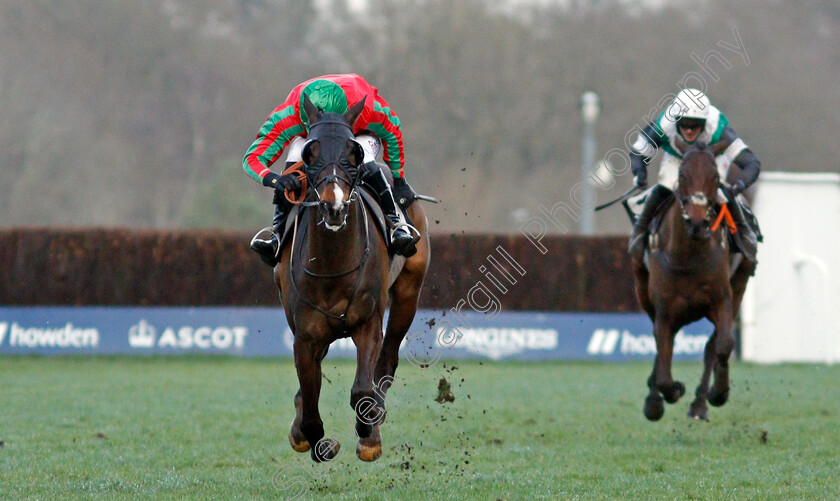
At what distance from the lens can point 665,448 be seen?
295 inches

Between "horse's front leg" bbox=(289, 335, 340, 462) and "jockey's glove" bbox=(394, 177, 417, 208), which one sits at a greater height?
"jockey's glove" bbox=(394, 177, 417, 208)

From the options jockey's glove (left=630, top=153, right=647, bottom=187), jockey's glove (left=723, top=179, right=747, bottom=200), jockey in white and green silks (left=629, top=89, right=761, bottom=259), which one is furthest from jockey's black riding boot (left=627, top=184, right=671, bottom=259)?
jockey's glove (left=723, top=179, right=747, bottom=200)

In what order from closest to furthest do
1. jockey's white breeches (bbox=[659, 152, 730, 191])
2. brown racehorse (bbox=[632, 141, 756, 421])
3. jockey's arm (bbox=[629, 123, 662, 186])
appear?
brown racehorse (bbox=[632, 141, 756, 421]), jockey's white breeches (bbox=[659, 152, 730, 191]), jockey's arm (bbox=[629, 123, 662, 186])

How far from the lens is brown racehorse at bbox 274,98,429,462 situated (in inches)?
201

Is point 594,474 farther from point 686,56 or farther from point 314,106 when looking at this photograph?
point 686,56

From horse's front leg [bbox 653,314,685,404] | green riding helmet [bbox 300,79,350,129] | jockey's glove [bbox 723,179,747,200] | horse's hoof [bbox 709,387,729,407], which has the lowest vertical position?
horse's hoof [bbox 709,387,729,407]

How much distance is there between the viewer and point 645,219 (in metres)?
8.42

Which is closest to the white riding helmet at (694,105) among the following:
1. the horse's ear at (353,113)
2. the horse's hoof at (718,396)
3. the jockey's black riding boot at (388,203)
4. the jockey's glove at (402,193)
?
the horse's hoof at (718,396)

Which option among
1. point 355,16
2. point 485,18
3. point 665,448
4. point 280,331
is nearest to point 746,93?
point 485,18

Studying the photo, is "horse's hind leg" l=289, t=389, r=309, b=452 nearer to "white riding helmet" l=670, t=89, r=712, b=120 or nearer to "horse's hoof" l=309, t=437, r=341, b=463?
"horse's hoof" l=309, t=437, r=341, b=463

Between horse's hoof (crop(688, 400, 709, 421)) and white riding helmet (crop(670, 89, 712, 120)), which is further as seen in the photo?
horse's hoof (crop(688, 400, 709, 421))

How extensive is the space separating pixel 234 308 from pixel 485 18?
2088cm

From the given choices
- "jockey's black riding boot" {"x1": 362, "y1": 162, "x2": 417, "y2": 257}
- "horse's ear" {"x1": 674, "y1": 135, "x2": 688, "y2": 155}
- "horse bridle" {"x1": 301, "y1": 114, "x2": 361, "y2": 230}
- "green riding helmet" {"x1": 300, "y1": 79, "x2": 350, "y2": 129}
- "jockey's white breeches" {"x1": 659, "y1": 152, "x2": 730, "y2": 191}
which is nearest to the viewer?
"horse bridle" {"x1": 301, "y1": 114, "x2": 361, "y2": 230}

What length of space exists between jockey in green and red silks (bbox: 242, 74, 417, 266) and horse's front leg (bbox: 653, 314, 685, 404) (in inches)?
95.4
